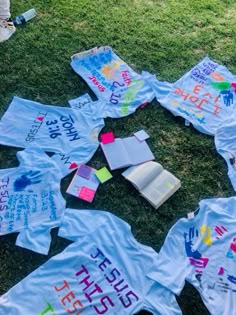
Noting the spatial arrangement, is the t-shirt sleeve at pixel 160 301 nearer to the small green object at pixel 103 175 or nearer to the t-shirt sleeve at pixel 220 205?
the t-shirt sleeve at pixel 220 205

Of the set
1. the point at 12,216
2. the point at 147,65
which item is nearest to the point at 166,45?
the point at 147,65

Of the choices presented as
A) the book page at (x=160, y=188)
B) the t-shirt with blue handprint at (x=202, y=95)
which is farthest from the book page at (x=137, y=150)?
the t-shirt with blue handprint at (x=202, y=95)

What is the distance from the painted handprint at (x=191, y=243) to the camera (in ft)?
6.70

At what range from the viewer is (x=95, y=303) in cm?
187

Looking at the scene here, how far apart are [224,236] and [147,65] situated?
1.38 m

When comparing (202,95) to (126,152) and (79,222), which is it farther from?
(79,222)

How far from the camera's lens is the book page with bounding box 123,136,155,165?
2391 millimetres

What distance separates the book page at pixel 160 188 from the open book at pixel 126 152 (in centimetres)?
16

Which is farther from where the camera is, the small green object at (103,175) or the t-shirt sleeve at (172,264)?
the small green object at (103,175)

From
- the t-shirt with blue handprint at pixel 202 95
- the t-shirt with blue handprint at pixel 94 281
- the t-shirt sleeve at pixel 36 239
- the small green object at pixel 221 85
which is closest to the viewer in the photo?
the t-shirt with blue handprint at pixel 94 281

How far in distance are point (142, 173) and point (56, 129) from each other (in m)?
0.61

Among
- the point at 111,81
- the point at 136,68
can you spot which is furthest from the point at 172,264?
the point at 136,68

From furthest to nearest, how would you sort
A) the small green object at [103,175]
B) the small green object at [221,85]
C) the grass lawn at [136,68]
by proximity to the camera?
the small green object at [221,85]
the small green object at [103,175]
the grass lawn at [136,68]

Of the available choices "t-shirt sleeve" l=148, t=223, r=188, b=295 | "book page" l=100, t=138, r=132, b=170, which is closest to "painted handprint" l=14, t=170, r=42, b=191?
"book page" l=100, t=138, r=132, b=170
